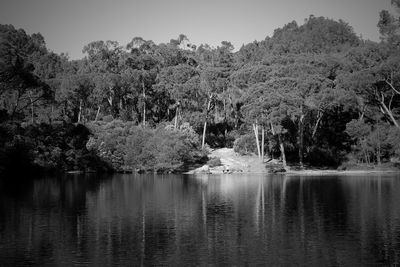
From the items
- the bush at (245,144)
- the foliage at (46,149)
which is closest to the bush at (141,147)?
the foliage at (46,149)

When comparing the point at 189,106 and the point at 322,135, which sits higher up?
the point at 189,106

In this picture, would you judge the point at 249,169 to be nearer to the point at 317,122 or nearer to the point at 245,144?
the point at 245,144

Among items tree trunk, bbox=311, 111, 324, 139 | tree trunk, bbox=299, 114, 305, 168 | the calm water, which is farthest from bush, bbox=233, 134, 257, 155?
the calm water

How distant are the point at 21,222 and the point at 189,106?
5741cm

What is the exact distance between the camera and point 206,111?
82688 mm

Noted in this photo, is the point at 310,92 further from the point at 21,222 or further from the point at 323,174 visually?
the point at 21,222

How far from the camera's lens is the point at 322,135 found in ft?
269

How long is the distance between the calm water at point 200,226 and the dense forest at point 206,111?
2076 cm

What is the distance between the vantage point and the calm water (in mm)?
21875

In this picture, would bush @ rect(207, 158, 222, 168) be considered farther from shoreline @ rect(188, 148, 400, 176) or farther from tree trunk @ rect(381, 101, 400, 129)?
tree trunk @ rect(381, 101, 400, 129)

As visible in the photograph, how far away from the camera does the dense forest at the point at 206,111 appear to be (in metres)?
68.9

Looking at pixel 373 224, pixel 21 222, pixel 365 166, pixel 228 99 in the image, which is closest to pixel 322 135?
pixel 365 166

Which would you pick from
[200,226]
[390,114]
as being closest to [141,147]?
[390,114]

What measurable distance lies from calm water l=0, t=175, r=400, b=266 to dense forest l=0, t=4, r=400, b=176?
20765mm
